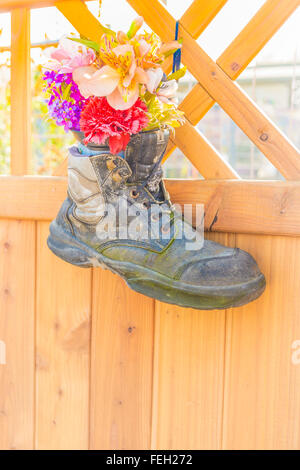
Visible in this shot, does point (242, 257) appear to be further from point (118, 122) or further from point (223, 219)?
point (118, 122)

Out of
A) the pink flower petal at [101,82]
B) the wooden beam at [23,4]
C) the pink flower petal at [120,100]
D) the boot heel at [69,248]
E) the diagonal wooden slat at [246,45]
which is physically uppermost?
the wooden beam at [23,4]

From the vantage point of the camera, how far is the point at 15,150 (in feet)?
3.19

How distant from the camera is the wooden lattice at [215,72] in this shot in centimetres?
78

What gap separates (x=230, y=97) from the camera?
0.80 m

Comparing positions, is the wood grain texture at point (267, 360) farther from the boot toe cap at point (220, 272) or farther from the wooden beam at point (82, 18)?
the wooden beam at point (82, 18)

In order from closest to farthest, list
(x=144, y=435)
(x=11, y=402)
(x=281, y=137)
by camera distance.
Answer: (x=281, y=137)
(x=144, y=435)
(x=11, y=402)

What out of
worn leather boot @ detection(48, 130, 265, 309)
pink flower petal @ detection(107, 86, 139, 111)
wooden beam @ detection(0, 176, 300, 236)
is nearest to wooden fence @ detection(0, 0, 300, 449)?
wooden beam @ detection(0, 176, 300, 236)

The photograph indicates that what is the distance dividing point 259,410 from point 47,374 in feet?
1.45

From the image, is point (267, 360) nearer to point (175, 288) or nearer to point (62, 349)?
point (175, 288)

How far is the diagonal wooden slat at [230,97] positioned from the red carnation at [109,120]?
0.20 m

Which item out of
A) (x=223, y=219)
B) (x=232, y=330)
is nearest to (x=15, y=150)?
(x=223, y=219)

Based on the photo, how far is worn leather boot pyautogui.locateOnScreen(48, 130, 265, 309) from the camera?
0.67 meters

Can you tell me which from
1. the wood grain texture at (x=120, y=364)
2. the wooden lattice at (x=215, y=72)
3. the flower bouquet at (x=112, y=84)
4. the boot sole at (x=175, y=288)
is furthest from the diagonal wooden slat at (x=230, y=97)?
the wood grain texture at (x=120, y=364)

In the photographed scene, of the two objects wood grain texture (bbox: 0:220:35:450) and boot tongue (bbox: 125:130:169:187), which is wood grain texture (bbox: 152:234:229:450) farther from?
wood grain texture (bbox: 0:220:35:450)
